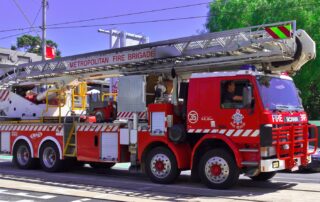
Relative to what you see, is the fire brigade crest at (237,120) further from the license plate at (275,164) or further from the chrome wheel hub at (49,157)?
the chrome wheel hub at (49,157)

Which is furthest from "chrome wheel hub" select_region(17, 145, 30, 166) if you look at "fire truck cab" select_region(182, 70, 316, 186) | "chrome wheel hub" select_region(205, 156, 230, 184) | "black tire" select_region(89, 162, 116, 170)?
"chrome wheel hub" select_region(205, 156, 230, 184)

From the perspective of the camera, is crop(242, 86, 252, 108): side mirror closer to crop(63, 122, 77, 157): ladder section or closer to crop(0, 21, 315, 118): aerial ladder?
crop(0, 21, 315, 118): aerial ladder

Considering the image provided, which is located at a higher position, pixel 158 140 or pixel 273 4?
pixel 273 4

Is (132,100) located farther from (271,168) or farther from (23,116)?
(23,116)

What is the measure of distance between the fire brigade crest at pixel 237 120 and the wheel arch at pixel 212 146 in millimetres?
353

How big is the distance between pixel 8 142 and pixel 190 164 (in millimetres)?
7329

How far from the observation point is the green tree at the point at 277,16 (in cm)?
2711

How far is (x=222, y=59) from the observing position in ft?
36.6

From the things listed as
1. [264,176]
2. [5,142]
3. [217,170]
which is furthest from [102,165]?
[217,170]

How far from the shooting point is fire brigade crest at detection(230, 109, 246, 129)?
1012cm

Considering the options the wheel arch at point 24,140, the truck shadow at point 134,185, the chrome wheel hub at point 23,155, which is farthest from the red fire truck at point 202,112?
the chrome wheel hub at point 23,155

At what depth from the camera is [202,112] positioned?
10.7 meters

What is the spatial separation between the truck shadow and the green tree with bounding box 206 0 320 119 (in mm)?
16474

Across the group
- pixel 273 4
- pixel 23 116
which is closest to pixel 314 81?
pixel 273 4
